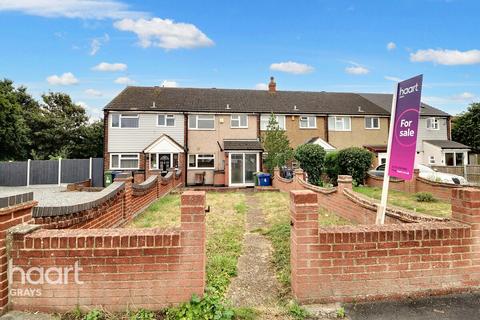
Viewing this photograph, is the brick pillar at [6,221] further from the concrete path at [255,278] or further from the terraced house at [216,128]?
the terraced house at [216,128]

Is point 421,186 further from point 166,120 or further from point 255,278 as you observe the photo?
point 166,120

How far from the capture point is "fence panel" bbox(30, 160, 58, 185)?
63.5ft

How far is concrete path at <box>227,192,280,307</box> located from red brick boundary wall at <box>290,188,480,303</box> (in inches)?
16.0

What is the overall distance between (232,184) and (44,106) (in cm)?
2960

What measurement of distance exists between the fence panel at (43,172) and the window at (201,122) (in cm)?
982

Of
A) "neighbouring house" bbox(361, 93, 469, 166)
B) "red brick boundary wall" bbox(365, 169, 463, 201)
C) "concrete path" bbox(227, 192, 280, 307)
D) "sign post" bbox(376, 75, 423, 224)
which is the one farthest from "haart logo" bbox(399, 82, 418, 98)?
"neighbouring house" bbox(361, 93, 469, 166)

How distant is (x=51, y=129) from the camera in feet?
110

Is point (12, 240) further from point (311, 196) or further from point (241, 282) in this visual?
point (311, 196)

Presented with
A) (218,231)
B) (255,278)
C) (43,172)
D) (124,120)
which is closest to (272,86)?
(124,120)

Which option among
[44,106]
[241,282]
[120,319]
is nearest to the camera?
[120,319]

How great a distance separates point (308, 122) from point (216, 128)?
7770 millimetres

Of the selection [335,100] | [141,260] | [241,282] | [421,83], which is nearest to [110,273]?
[141,260]

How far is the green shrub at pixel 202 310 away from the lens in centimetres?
292

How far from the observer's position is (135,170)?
67.8ft
